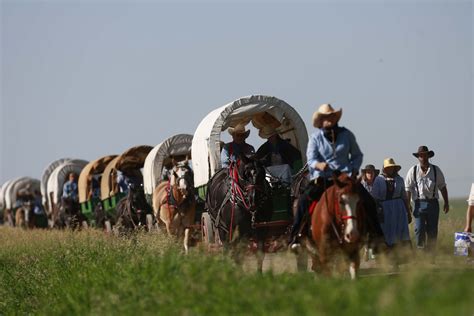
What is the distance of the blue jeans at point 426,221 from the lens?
17.8 meters

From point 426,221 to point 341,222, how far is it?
23.5 feet

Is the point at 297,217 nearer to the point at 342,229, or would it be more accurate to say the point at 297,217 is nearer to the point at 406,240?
the point at 342,229

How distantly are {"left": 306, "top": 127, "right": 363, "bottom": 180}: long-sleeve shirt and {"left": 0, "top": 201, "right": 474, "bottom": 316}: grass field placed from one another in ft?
4.07

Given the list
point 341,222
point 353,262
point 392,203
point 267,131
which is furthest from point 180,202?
point 341,222

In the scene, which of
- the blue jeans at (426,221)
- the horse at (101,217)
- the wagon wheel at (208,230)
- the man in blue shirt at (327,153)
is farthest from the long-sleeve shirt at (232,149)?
the horse at (101,217)

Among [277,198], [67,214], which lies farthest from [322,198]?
[67,214]

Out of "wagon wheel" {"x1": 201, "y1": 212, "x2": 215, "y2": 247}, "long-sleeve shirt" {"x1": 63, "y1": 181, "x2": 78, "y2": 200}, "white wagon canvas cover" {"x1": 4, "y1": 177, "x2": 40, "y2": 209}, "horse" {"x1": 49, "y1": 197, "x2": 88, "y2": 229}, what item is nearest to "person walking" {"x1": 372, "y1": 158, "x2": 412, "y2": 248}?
"wagon wheel" {"x1": 201, "y1": 212, "x2": 215, "y2": 247}

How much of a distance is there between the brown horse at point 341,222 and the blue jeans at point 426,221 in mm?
6527

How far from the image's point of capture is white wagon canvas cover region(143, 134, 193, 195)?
25156 millimetres

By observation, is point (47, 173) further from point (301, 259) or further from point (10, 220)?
point (301, 259)

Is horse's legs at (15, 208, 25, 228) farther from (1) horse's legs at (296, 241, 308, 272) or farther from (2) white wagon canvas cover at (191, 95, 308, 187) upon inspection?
(1) horse's legs at (296, 241, 308, 272)

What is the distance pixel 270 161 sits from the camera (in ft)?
58.6

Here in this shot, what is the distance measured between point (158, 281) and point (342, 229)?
82.6 inches

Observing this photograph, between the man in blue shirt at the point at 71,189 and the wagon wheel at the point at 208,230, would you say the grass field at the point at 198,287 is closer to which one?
the wagon wheel at the point at 208,230
